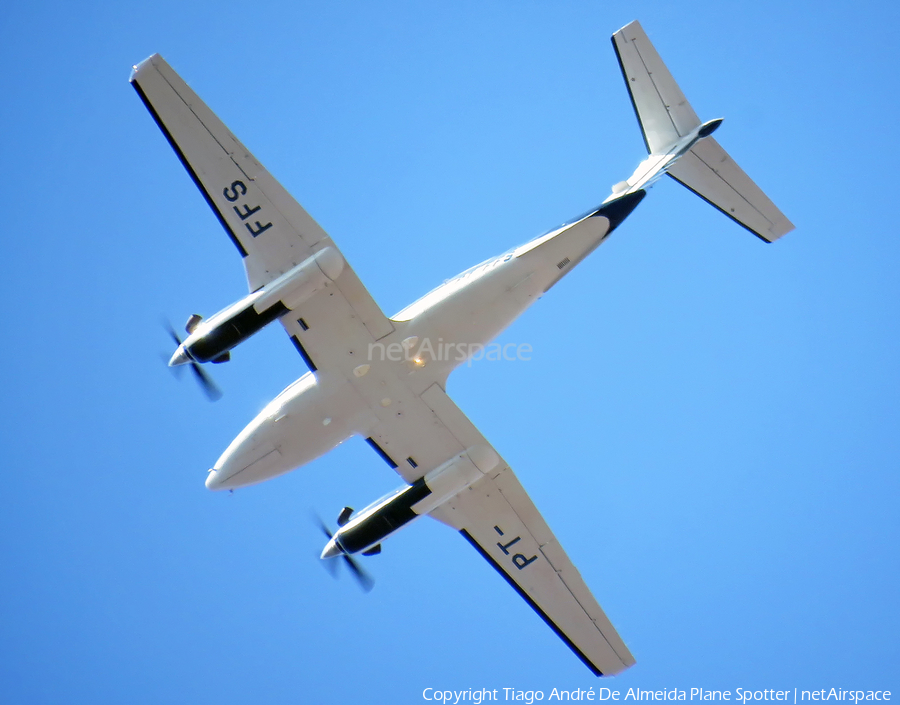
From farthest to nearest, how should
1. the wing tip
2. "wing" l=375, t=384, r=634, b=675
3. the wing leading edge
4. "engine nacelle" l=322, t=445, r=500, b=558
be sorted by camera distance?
the wing leading edge, "wing" l=375, t=384, r=634, b=675, "engine nacelle" l=322, t=445, r=500, b=558, the wing tip

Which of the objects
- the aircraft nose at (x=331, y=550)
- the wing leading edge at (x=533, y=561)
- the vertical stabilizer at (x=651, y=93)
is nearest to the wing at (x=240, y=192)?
the wing leading edge at (x=533, y=561)

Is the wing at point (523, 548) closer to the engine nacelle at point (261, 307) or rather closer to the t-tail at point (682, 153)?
the engine nacelle at point (261, 307)

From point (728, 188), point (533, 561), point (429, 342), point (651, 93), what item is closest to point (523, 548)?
point (533, 561)

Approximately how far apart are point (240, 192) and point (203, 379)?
14.6ft

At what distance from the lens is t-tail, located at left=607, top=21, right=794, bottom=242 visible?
20.4m

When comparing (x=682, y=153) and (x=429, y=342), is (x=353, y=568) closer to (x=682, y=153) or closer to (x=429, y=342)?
(x=429, y=342)

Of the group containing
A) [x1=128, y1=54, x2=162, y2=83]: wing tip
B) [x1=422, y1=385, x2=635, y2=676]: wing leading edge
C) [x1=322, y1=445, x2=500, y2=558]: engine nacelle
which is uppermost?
[x1=128, y1=54, x2=162, y2=83]: wing tip

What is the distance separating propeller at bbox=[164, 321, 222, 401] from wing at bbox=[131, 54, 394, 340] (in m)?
2.10

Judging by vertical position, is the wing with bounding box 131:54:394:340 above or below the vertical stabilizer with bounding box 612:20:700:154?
above

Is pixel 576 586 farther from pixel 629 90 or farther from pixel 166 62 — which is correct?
pixel 166 62

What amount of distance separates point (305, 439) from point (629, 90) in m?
11.8

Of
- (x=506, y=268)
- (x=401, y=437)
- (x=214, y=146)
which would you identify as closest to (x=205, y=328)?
(x=214, y=146)

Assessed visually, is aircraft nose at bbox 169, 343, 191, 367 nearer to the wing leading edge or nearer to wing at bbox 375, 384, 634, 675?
wing at bbox 375, 384, 634, 675

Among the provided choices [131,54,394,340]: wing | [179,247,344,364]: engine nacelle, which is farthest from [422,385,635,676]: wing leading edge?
[179,247,344,364]: engine nacelle
